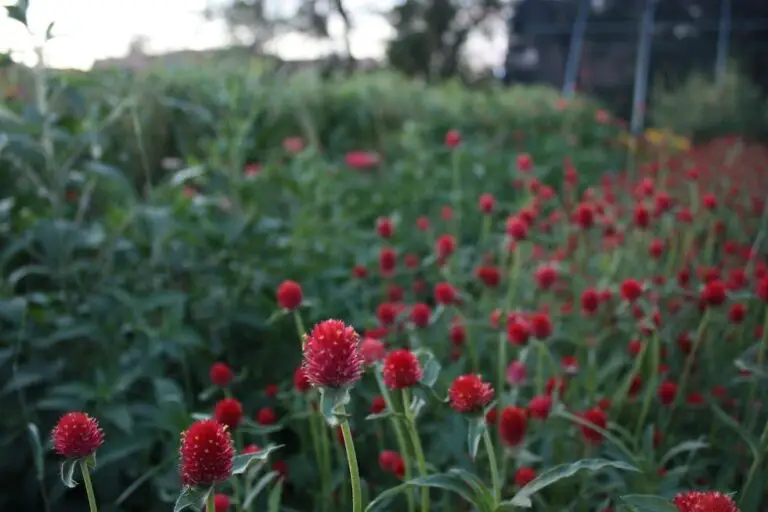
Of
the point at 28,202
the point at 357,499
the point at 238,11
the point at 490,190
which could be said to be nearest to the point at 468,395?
the point at 357,499

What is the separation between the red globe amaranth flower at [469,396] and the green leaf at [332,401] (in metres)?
0.20

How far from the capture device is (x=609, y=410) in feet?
5.42

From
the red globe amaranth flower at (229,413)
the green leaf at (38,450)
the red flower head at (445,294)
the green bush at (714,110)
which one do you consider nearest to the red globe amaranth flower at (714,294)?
the red flower head at (445,294)

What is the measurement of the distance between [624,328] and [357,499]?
4.16 feet

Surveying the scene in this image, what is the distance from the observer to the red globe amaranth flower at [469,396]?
3.07ft

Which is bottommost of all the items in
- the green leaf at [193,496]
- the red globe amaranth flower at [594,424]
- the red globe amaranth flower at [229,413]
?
the red globe amaranth flower at [594,424]

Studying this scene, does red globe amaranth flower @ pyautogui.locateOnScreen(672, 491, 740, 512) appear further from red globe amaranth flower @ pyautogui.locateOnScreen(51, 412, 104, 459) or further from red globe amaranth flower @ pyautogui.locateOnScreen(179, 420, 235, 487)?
red globe amaranth flower @ pyautogui.locateOnScreen(51, 412, 104, 459)

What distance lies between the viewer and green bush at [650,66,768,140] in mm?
8109

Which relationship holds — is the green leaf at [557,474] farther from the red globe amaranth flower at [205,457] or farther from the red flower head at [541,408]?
the red flower head at [541,408]

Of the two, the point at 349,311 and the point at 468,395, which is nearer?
the point at 468,395

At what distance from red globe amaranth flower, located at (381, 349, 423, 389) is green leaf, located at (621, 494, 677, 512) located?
0.28 meters

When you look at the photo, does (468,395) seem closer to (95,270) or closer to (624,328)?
(624,328)

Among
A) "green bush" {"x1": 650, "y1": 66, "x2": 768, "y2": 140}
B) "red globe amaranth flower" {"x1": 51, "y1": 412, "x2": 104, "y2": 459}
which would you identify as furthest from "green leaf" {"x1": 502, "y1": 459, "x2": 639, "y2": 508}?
"green bush" {"x1": 650, "y1": 66, "x2": 768, "y2": 140}

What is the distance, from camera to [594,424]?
1335mm
